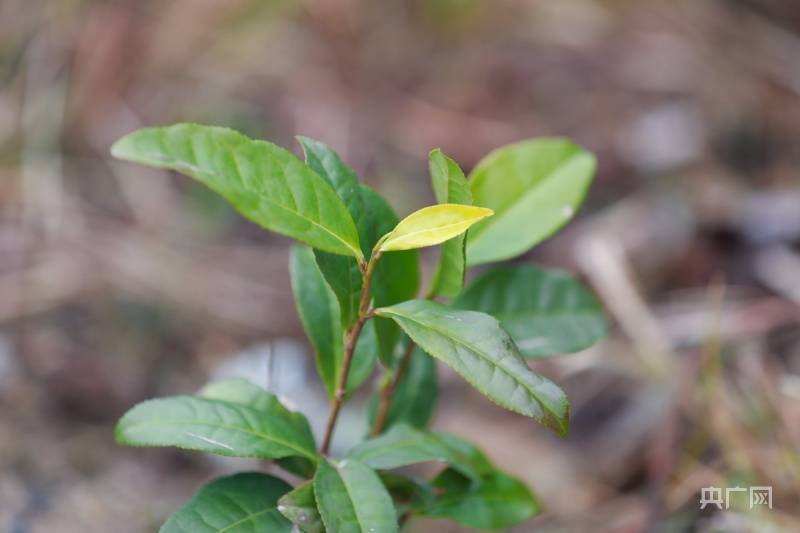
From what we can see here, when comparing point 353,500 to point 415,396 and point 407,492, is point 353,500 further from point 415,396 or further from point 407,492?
point 415,396

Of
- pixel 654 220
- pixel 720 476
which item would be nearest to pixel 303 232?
pixel 720 476

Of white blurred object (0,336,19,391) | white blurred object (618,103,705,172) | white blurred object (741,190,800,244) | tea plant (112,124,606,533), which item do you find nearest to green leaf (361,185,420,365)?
tea plant (112,124,606,533)

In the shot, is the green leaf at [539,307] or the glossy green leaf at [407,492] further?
the green leaf at [539,307]

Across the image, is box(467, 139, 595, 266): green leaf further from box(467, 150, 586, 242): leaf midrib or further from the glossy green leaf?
the glossy green leaf

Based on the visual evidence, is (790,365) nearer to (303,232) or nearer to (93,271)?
(303,232)

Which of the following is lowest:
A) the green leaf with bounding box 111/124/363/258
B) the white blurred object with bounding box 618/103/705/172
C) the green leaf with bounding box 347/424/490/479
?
the green leaf with bounding box 347/424/490/479

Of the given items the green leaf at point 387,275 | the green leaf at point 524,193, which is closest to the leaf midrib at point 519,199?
the green leaf at point 524,193

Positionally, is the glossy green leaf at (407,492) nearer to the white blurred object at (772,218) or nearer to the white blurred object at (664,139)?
the white blurred object at (772,218)
